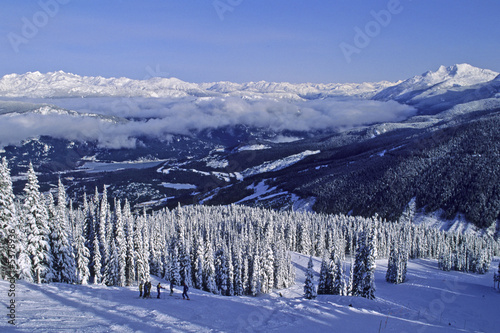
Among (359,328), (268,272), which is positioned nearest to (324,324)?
(359,328)

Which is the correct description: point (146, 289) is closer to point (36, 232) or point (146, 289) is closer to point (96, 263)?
point (36, 232)

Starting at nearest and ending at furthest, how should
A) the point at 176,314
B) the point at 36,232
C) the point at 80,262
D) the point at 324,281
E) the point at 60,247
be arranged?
1. the point at 176,314
2. the point at 36,232
3. the point at 60,247
4. the point at 80,262
5. the point at 324,281

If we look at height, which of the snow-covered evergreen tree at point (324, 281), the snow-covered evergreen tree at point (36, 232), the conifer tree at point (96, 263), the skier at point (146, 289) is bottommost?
the snow-covered evergreen tree at point (324, 281)

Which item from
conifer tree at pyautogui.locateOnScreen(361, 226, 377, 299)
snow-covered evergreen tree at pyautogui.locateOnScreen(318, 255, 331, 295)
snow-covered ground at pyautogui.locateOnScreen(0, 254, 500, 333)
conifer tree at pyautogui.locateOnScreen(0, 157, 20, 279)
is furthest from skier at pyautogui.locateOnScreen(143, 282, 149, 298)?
snow-covered evergreen tree at pyautogui.locateOnScreen(318, 255, 331, 295)

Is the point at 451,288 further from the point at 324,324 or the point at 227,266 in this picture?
the point at 324,324

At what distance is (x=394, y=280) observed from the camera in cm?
8725

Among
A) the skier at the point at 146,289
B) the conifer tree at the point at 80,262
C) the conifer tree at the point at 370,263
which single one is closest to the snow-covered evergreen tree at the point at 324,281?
the conifer tree at the point at 370,263

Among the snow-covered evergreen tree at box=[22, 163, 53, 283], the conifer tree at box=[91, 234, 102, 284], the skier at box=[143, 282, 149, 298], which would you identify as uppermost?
the snow-covered evergreen tree at box=[22, 163, 53, 283]

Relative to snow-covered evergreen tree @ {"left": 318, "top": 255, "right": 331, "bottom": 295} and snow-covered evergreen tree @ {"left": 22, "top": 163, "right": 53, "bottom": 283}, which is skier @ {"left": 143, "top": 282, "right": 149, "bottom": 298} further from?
snow-covered evergreen tree @ {"left": 318, "top": 255, "right": 331, "bottom": 295}

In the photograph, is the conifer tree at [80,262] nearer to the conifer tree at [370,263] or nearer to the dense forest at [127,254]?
the dense forest at [127,254]

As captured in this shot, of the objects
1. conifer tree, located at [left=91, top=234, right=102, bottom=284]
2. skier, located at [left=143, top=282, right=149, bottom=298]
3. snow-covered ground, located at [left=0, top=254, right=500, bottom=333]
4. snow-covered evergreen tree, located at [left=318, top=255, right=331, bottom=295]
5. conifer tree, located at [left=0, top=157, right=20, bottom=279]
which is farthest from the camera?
snow-covered evergreen tree, located at [left=318, top=255, right=331, bottom=295]

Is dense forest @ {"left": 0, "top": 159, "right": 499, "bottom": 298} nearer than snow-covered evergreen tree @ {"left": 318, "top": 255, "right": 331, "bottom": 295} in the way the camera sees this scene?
Yes

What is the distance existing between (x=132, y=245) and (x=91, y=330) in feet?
127

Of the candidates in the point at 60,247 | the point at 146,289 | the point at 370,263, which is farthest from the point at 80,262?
the point at 370,263
